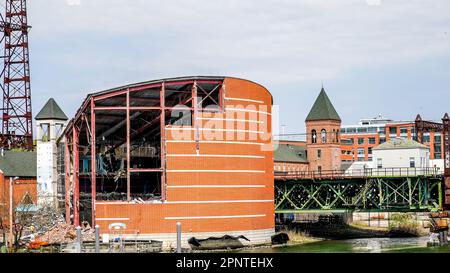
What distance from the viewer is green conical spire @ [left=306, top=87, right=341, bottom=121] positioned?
134 m

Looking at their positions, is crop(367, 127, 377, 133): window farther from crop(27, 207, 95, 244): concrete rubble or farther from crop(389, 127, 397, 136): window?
crop(27, 207, 95, 244): concrete rubble

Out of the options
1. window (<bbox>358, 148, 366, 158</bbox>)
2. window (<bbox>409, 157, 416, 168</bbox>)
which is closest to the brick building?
window (<bbox>409, 157, 416, 168</bbox>)

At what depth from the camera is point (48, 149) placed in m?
78.9

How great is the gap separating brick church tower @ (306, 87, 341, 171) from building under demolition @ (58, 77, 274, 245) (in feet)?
229

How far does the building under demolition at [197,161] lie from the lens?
5738 cm

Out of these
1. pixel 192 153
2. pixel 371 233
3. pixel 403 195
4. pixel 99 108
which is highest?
pixel 99 108

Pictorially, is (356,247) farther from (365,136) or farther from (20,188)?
(365,136)

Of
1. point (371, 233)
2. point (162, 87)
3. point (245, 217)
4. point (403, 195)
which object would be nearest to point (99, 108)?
point (162, 87)

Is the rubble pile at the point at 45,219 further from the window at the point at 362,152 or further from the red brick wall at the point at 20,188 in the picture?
the window at the point at 362,152

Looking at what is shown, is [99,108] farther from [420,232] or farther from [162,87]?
[420,232]

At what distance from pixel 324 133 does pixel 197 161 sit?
265 feet
